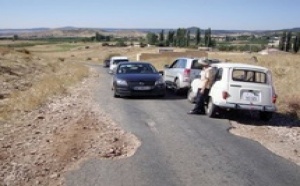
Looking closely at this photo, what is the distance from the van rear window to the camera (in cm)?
1190

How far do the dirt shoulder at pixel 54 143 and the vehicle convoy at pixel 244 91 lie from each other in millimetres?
3069

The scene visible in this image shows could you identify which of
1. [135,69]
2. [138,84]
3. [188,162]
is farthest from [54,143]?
[135,69]

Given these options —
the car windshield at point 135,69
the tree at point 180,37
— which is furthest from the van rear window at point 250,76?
the tree at point 180,37

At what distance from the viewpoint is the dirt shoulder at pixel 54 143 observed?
6773 mm

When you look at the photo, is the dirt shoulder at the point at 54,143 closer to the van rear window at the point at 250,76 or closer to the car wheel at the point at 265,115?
the van rear window at the point at 250,76

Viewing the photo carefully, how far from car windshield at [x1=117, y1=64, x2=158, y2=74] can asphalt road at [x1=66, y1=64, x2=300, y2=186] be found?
6.63 metres

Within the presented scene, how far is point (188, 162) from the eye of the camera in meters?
7.30

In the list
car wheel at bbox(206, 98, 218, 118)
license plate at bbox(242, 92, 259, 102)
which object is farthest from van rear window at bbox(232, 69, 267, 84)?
car wheel at bbox(206, 98, 218, 118)

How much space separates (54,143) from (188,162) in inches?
113

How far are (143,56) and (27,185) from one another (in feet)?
219

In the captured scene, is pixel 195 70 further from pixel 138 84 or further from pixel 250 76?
pixel 250 76

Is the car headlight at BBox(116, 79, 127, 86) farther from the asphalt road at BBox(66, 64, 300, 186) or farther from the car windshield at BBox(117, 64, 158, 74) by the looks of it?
the asphalt road at BBox(66, 64, 300, 186)

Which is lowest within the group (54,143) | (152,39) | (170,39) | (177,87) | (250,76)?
(152,39)

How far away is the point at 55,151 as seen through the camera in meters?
8.01
